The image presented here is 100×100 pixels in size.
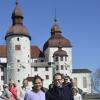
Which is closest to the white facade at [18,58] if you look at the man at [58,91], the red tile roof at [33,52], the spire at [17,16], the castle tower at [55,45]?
the spire at [17,16]

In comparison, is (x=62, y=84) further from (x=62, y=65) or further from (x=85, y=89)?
(x=85, y=89)

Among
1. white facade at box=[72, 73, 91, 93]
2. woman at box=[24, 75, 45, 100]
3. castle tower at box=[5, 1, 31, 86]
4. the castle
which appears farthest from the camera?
white facade at box=[72, 73, 91, 93]

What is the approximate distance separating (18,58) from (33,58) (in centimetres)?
1539

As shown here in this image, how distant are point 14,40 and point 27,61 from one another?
16.7 ft

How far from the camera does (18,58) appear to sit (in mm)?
83250

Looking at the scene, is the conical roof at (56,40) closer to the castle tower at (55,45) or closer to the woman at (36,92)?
the castle tower at (55,45)

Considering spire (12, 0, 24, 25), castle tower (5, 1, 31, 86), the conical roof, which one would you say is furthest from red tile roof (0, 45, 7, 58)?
spire (12, 0, 24, 25)

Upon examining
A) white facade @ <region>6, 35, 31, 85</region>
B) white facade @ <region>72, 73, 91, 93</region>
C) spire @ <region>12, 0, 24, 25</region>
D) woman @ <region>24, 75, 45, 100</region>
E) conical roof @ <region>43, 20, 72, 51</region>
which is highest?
spire @ <region>12, 0, 24, 25</region>

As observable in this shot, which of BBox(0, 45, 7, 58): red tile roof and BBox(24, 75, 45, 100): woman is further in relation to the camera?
BBox(0, 45, 7, 58): red tile roof

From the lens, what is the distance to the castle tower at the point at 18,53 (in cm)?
8306

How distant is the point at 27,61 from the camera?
8450 centimetres

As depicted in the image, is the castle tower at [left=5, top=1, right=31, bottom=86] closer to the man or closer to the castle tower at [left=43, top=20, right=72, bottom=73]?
the castle tower at [left=43, top=20, right=72, bottom=73]

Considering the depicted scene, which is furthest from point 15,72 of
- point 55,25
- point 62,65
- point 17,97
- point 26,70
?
point 17,97

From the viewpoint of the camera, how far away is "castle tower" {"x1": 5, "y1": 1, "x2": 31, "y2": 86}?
8306 centimetres
